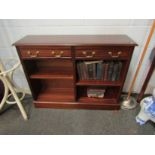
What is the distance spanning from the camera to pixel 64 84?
5.35ft

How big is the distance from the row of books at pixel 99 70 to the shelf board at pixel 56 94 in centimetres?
36

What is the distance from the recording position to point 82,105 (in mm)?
1515

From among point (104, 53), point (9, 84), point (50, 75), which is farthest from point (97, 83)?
point (9, 84)

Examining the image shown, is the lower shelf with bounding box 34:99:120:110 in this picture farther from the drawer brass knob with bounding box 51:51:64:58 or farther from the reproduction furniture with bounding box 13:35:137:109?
the drawer brass knob with bounding box 51:51:64:58

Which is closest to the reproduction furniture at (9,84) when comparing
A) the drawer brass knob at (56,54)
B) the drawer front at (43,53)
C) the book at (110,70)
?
the drawer front at (43,53)

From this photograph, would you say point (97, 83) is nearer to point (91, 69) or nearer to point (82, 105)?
point (91, 69)

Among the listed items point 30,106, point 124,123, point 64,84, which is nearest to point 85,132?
point 124,123

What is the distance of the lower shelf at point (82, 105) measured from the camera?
4.87 feet

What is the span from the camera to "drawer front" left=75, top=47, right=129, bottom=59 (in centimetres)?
107

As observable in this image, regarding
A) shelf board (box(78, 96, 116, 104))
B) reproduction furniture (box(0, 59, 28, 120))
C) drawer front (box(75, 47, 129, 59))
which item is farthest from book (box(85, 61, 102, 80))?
reproduction furniture (box(0, 59, 28, 120))

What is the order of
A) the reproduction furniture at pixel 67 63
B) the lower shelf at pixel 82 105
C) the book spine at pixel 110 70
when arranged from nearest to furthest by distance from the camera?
the reproduction furniture at pixel 67 63 < the book spine at pixel 110 70 < the lower shelf at pixel 82 105

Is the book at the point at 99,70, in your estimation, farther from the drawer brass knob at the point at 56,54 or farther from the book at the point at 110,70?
the drawer brass knob at the point at 56,54

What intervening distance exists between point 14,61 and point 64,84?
2.47 ft
